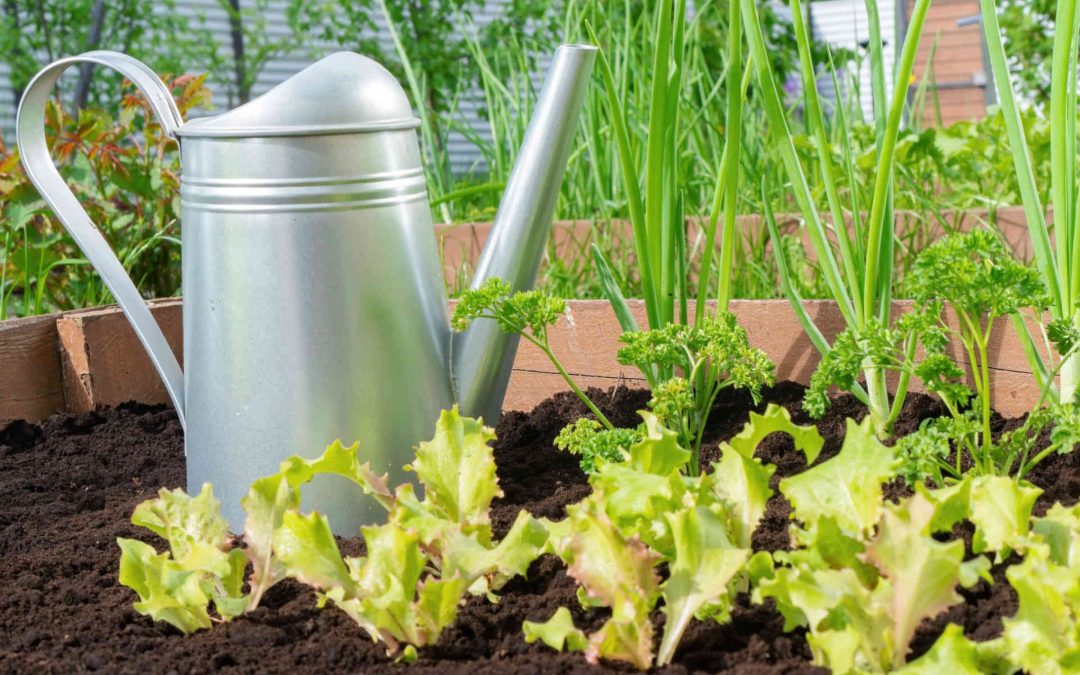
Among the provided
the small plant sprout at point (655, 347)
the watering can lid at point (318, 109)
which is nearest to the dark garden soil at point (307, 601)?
the small plant sprout at point (655, 347)

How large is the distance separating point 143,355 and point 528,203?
3.09ft

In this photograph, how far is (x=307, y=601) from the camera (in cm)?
108

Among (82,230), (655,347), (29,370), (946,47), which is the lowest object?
(29,370)

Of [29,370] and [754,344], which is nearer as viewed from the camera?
[754,344]

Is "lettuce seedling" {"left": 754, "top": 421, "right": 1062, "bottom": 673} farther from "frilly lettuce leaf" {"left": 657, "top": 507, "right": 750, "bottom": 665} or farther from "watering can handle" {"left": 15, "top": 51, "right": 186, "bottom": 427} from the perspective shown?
"watering can handle" {"left": 15, "top": 51, "right": 186, "bottom": 427}

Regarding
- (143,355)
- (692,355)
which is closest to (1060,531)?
(692,355)

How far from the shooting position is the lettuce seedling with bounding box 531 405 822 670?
0.88m

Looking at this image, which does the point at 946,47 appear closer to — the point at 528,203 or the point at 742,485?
the point at 528,203

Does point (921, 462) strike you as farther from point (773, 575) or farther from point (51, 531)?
point (51, 531)

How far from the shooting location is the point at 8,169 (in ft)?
7.40

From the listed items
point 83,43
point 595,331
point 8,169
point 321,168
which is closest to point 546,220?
point 321,168

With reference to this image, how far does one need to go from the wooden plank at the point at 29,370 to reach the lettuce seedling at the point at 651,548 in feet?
4.13

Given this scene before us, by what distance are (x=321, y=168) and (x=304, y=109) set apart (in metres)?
0.06

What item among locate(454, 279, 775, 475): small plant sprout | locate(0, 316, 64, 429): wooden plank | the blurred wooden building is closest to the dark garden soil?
locate(454, 279, 775, 475): small plant sprout
